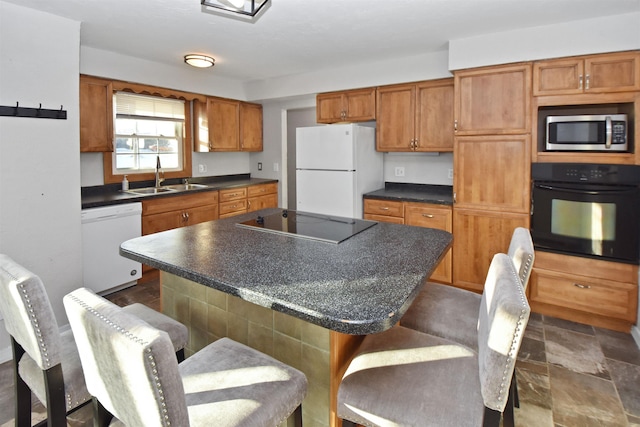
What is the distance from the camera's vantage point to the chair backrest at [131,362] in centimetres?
83

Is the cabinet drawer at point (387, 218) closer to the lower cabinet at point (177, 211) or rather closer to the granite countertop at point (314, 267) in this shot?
the granite countertop at point (314, 267)

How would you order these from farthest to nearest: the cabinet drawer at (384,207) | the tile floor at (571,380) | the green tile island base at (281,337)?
the cabinet drawer at (384,207) < the tile floor at (571,380) < the green tile island base at (281,337)

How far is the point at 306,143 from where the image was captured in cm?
429

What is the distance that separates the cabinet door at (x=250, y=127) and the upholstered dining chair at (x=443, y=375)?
4328 mm

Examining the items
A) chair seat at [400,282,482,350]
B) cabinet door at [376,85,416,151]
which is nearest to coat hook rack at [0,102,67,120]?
chair seat at [400,282,482,350]

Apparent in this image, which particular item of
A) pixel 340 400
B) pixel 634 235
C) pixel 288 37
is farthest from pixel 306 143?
pixel 340 400

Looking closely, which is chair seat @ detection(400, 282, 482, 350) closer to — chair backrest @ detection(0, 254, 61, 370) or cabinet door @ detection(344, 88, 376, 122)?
chair backrest @ detection(0, 254, 61, 370)

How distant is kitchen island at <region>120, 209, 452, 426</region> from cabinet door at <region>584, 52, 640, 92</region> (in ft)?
6.30

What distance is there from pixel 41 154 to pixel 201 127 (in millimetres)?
2336

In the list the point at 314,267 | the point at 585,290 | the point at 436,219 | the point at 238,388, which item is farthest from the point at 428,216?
the point at 238,388

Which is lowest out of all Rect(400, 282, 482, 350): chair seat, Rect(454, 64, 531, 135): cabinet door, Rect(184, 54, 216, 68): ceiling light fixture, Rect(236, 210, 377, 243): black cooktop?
Rect(400, 282, 482, 350): chair seat

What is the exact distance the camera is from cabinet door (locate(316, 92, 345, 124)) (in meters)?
4.41

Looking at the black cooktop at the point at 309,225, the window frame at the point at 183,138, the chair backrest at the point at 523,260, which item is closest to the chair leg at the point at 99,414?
the black cooktop at the point at 309,225

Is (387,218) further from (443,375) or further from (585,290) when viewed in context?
(443,375)
